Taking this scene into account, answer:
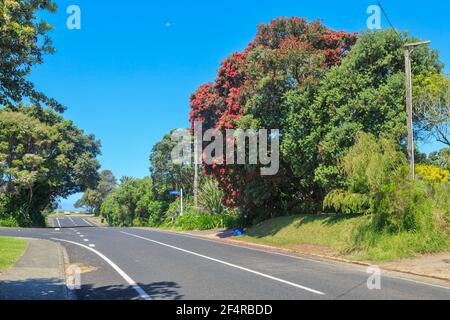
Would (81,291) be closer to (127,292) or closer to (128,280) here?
(127,292)

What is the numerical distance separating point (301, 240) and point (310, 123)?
18.9 feet

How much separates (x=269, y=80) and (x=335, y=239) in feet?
28.4

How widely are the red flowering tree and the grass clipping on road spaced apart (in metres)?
2.38

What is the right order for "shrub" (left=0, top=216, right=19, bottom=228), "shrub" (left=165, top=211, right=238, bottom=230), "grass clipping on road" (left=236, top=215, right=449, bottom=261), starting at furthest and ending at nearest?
"shrub" (left=0, top=216, right=19, bottom=228)
"shrub" (left=165, top=211, right=238, bottom=230)
"grass clipping on road" (left=236, top=215, right=449, bottom=261)

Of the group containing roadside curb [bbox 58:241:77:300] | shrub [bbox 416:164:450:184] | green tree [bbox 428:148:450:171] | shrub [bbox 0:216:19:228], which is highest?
green tree [bbox 428:148:450:171]

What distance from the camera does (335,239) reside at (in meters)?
20.9

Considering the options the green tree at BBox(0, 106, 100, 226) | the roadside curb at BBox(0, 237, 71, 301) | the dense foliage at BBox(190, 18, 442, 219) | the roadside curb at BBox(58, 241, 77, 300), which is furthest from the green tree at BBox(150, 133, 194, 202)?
the roadside curb at BBox(0, 237, 71, 301)

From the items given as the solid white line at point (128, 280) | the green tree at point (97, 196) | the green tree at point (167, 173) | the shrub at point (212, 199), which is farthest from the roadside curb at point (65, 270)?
the green tree at point (97, 196)

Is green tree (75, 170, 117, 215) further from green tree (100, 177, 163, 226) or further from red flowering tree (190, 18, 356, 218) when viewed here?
red flowering tree (190, 18, 356, 218)

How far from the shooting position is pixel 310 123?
2342 cm

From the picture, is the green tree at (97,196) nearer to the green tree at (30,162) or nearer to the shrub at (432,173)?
the green tree at (30,162)

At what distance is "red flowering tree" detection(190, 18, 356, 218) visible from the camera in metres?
24.5
